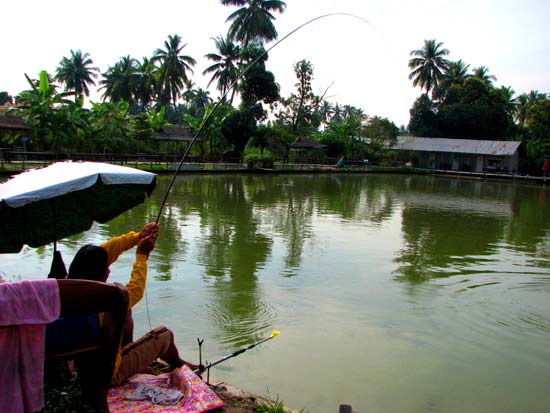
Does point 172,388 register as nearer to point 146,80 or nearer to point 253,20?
point 253,20

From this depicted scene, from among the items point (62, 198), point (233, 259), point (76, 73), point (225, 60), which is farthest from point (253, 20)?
point (62, 198)

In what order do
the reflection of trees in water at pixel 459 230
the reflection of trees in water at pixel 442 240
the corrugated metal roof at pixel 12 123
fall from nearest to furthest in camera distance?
the reflection of trees in water at pixel 442 240 < the reflection of trees in water at pixel 459 230 < the corrugated metal roof at pixel 12 123

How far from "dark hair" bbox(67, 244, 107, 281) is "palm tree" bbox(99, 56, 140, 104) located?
4156 cm

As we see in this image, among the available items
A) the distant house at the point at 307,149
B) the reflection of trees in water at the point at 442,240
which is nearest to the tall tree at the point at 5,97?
the distant house at the point at 307,149

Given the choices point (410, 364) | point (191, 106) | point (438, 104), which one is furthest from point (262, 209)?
point (191, 106)

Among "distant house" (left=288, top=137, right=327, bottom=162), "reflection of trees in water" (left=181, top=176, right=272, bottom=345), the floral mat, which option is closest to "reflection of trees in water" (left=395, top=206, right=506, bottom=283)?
"reflection of trees in water" (left=181, top=176, right=272, bottom=345)

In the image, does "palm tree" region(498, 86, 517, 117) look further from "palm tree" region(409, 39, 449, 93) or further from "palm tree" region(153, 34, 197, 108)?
"palm tree" region(153, 34, 197, 108)

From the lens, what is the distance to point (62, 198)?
392 cm

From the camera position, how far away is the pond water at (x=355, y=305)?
175 inches

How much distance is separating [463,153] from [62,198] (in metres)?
42.3

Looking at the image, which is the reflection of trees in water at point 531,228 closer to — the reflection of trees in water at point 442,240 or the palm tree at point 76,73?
the reflection of trees in water at point 442,240

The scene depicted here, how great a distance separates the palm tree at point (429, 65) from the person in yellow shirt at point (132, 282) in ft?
160

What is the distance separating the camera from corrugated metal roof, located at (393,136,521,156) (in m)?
39.8

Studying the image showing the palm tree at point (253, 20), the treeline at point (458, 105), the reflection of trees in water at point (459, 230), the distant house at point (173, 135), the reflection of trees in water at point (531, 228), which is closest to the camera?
the reflection of trees in water at point (459, 230)
